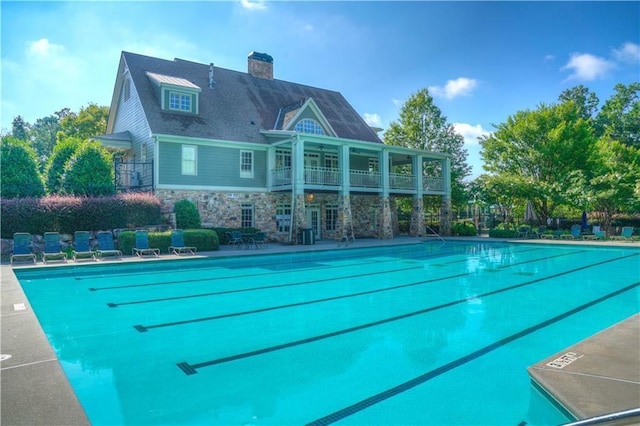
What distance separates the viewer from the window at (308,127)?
957 inches

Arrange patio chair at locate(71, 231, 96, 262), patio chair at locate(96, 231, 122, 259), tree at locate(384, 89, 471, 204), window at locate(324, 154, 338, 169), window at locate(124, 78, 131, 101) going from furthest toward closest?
tree at locate(384, 89, 471, 204), window at locate(324, 154, 338, 169), window at locate(124, 78, 131, 101), patio chair at locate(96, 231, 122, 259), patio chair at locate(71, 231, 96, 262)

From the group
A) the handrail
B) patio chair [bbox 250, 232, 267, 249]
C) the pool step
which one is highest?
patio chair [bbox 250, 232, 267, 249]

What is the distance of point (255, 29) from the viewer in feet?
47.6

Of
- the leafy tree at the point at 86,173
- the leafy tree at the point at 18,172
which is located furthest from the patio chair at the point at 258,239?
the leafy tree at the point at 18,172

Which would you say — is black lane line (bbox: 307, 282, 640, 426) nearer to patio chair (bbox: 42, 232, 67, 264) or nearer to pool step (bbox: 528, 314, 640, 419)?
pool step (bbox: 528, 314, 640, 419)

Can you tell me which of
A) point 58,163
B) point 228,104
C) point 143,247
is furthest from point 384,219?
point 58,163

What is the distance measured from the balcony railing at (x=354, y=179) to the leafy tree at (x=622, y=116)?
2299cm

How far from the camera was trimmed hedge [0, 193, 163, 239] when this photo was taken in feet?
50.4

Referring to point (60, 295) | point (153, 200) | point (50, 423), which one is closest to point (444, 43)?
point (153, 200)

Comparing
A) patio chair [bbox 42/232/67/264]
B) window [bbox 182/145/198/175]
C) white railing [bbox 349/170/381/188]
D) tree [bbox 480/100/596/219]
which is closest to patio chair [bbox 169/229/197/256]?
patio chair [bbox 42/232/67/264]

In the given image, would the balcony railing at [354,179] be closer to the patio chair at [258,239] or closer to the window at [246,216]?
the window at [246,216]

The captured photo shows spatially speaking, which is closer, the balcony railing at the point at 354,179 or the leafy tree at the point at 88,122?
the balcony railing at the point at 354,179

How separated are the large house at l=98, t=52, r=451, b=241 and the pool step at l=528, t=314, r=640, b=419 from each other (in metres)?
17.3

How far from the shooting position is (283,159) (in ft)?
79.1
